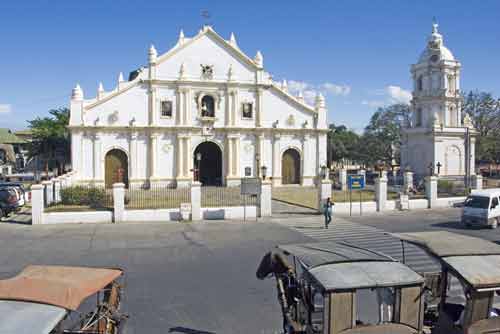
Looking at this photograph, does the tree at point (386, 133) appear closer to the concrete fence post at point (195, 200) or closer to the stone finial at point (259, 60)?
the stone finial at point (259, 60)

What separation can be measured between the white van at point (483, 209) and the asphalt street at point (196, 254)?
0.68 metres

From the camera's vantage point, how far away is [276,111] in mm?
38531

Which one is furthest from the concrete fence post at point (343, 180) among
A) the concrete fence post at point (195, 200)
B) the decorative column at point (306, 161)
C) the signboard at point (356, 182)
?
the concrete fence post at point (195, 200)

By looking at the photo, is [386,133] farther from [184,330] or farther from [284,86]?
[184,330]

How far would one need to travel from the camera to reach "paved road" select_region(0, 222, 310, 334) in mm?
8906

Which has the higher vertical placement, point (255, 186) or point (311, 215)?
point (255, 186)

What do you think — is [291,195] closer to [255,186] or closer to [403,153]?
[255,186]

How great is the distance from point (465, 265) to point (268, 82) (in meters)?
33.3

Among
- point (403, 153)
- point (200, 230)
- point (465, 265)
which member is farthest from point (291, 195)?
point (465, 265)

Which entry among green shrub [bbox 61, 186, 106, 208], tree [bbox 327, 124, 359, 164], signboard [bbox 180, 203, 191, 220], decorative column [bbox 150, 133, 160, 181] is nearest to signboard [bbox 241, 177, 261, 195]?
signboard [bbox 180, 203, 191, 220]

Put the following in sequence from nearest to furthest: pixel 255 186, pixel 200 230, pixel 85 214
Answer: pixel 200 230, pixel 85 214, pixel 255 186

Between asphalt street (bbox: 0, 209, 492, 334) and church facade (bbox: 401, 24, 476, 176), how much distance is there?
19225 mm

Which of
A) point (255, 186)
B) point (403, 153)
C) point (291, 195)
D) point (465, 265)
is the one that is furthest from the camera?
point (403, 153)

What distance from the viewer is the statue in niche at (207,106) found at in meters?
37.2
